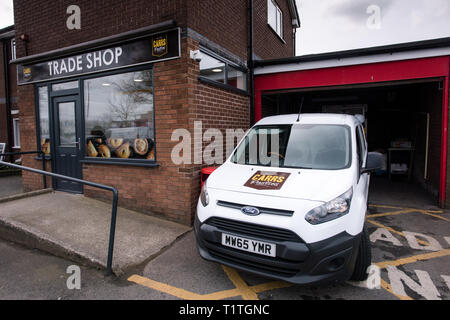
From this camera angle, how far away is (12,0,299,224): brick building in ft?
16.2

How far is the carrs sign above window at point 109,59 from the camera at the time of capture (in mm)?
4922

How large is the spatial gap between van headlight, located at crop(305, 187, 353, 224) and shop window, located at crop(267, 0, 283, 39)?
816cm

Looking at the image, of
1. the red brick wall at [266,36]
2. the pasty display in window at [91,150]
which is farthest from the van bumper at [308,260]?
the red brick wall at [266,36]

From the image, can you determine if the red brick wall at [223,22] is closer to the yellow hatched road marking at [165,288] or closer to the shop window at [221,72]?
the shop window at [221,72]

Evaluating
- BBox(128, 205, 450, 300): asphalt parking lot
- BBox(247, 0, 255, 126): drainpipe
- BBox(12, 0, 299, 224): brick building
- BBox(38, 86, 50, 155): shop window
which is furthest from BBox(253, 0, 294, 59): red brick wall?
BBox(128, 205, 450, 300): asphalt parking lot

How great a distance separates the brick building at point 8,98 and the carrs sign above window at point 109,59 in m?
8.41

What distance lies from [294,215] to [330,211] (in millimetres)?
361

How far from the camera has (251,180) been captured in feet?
10.6

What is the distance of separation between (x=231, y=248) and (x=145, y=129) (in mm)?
3413

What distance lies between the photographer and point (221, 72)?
19.9ft

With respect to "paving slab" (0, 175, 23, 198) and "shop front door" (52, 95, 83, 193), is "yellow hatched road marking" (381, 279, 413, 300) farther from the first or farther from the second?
"paving slab" (0, 175, 23, 198)

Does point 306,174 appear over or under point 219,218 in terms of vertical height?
over
